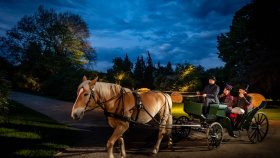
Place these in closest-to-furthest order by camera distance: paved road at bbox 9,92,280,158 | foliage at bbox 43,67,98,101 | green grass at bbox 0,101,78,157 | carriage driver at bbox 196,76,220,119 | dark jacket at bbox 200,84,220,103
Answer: green grass at bbox 0,101,78,157, paved road at bbox 9,92,280,158, carriage driver at bbox 196,76,220,119, dark jacket at bbox 200,84,220,103, foliage at bbox 43,67,98,101

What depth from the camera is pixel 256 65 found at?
14.0m

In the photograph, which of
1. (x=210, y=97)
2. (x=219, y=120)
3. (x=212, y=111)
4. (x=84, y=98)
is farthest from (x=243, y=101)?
(x=84, y=98)

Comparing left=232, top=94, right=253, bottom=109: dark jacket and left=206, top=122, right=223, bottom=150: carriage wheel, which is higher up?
left=232, top=94, right=253, bottom=109: dark jacket

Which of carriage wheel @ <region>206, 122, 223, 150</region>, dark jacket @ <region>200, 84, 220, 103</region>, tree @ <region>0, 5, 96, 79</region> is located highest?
tree @ <region>0, 5, 96, 79</region>

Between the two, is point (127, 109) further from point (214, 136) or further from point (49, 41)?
point (49, 41)

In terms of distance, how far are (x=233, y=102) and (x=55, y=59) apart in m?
28.3

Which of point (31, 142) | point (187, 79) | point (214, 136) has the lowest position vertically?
point (31, 142)

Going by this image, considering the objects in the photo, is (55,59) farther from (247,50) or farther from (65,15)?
(247,50)

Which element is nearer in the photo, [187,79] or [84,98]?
[84,98]

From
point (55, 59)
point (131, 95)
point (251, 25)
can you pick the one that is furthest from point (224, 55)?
point (55, 59)

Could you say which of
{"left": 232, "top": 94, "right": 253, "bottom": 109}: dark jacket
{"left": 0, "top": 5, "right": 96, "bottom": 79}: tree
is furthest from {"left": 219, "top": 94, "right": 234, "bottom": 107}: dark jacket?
{"left": 0, "top": 5, "right": 96, "bottom": 79}: tree

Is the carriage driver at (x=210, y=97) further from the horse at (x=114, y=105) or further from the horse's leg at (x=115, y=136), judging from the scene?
the horse's leg at (x=115, y=136)

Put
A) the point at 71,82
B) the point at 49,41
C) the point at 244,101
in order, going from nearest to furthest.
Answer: the point at 244,101
the point at 71,82
the point at 49,41

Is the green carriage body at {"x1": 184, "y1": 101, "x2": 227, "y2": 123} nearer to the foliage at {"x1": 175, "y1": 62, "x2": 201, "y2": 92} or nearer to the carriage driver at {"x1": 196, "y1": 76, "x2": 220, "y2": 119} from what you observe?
the carriage driver at {"x1": 196, "y1": 76, "x2": 220, "y2": 119}
